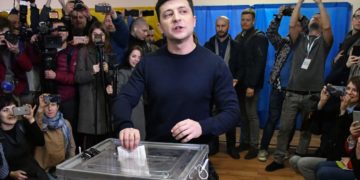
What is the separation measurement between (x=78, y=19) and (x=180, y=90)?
229 centimetres

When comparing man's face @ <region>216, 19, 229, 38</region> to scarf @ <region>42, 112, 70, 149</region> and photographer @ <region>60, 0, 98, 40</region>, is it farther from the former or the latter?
scarf @ <region>42, 112, 70, 149</region>

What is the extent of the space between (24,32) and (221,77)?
2220mm

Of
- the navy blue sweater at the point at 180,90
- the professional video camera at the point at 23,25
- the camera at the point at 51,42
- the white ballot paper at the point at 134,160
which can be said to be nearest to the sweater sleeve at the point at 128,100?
the navy blue sweater at the point at 180,90

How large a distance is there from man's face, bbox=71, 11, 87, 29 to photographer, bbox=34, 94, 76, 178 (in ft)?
3.11

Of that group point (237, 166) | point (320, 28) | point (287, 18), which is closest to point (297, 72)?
point (320, 28)

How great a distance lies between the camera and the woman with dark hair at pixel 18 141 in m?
2.14

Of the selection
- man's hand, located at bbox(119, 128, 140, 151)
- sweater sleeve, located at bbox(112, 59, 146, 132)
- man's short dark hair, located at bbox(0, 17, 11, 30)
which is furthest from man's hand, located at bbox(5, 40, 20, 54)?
man's hand, located at bbox(119, 128, 140, 151)

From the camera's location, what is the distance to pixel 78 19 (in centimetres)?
310

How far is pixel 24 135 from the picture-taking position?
7.50ft

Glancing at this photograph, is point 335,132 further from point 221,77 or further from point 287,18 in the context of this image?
point 287,18

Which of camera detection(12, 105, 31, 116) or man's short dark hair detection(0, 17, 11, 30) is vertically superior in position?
man's short dark hair detection(0, 17, 11, 30)

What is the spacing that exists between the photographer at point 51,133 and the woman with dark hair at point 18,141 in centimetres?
10

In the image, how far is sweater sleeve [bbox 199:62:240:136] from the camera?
40.9 inches

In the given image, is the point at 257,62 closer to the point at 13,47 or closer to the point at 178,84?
the point at 13,47
